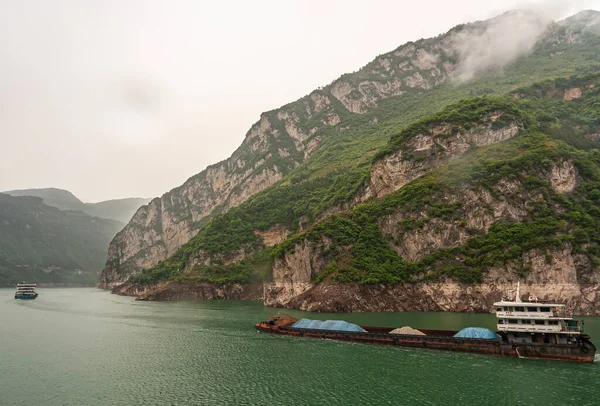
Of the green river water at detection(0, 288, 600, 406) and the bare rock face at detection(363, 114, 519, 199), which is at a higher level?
the bare rock face at detection(363, 114, 519, 199)

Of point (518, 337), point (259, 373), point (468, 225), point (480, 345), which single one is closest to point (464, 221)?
point (468, 225)

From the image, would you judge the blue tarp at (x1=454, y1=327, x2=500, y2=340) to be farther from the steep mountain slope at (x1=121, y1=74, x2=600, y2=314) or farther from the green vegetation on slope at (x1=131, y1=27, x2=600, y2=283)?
the green vegetation on slope at (x1=131, y1=27, x2=600, y2=283)

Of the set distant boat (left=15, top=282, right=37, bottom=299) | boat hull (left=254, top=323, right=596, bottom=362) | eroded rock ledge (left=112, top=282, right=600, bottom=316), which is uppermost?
eroded rock ledge (left=112, top=282, right=600, bottom=316)

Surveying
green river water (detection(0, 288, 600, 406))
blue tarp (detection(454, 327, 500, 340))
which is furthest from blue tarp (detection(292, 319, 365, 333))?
blue tarp (detection(454, 327, 500, 340))

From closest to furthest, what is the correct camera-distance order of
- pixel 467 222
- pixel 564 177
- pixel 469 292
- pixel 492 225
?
1. pixel 469 292
2. pixel 492 225
3. pixel 564 177
4. pixel 467 222

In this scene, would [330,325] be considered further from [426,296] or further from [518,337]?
[426,296]

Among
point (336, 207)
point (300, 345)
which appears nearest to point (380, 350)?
point (300, 345)
